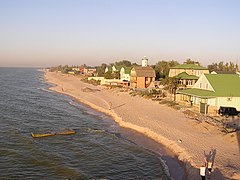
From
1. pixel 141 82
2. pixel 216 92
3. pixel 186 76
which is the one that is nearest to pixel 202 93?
pixel 216 92

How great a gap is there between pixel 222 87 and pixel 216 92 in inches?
54.6

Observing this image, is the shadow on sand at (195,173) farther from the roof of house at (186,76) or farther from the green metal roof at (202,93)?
the roof of house at (186,76)

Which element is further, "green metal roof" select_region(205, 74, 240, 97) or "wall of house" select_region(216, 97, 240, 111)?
"green metal roof" select_region(205, 74, 240, 97)

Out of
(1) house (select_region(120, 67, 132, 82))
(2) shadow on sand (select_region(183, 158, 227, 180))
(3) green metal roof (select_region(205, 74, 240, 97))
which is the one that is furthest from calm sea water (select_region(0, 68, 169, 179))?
(1) house (select_region(120, 67, 132, 82))

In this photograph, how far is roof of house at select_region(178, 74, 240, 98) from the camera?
3472 cm

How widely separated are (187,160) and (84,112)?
2459cm

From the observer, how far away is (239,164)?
61.2 ft

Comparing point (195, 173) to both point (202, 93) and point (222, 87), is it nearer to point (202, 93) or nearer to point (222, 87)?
point (202, 93)

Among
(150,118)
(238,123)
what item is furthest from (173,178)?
(150,118)

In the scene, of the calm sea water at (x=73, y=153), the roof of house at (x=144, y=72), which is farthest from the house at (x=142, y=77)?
the calm sea water at (x=73, y=153)

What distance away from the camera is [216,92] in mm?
34875

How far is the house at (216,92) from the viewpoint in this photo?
34.4 metres

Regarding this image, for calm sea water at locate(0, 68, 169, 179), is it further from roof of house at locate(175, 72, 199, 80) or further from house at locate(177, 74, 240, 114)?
roof of house at locate(175, 72, 199, 80)

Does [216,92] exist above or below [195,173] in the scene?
above
